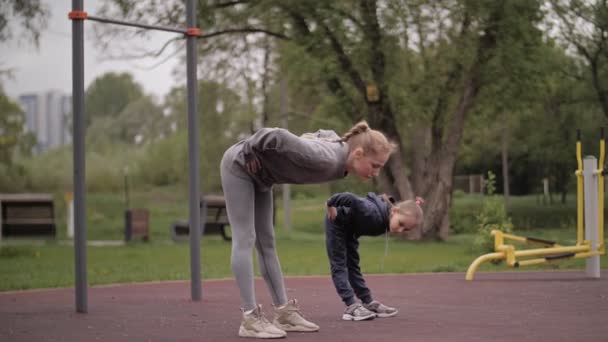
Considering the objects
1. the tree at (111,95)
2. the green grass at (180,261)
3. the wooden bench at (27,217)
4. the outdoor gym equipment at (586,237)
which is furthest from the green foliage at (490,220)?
the tree at (111,95)

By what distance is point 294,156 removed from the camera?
5.21m

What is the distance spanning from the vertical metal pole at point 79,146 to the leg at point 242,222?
2.02 m

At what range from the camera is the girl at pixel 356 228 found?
609cm

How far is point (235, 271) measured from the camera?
5.75 metres

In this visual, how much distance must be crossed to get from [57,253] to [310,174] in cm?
1327

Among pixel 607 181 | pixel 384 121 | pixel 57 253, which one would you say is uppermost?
pixel 384 121

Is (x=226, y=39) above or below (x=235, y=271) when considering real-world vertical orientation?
above

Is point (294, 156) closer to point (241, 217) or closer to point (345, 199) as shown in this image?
point (241, 217)

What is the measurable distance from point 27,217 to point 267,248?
16390mm

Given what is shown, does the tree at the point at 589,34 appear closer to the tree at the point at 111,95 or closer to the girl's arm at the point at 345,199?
the girl's arm at the point at 345,199

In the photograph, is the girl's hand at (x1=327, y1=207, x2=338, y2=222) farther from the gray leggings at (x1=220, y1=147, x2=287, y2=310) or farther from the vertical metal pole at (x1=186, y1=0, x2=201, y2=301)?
the vertical metal pole at (x1=186, y1=0, x2=201, y2=301)

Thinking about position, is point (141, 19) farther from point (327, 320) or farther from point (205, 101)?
point (327, 320)

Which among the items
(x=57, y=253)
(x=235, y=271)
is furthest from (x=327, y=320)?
(x=57, y=253)

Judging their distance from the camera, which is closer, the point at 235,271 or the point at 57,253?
the point at 235,271
